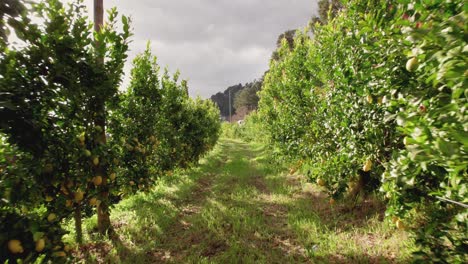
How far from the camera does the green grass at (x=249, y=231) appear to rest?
3.66 m

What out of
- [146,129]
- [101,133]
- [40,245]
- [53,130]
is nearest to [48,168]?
[53,130]

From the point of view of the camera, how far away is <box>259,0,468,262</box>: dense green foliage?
3.77 ft

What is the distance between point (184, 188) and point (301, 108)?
178 inches

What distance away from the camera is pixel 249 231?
15.3 feet

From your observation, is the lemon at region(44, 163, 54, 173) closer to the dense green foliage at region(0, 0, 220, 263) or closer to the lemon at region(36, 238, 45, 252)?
the dense green foliage at region(0, 0, 220, 263)

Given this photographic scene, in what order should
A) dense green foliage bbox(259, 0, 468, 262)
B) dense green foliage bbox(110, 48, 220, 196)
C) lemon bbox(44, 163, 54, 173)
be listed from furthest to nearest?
dense green foliage bbox(110, 48, 220, 196)
lemon bbox(44, 163, 54, 173)
dense green foliage bbox(259, 0, 468, 262)

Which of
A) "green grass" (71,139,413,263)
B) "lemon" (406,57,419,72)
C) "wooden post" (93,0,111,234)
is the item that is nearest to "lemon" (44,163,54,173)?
"wooden post" (93,0,111,234)

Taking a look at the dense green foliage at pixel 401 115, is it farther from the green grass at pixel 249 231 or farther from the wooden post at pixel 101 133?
the wooden post at pixel 101 133

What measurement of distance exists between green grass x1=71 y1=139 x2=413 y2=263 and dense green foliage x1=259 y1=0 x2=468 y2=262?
1.88 feet

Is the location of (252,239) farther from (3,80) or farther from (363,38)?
(3,80)

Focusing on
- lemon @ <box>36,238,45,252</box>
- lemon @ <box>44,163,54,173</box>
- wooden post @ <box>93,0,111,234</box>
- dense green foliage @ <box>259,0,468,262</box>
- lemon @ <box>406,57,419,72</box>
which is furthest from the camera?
wooden post @ <box>93,0,111,234</box>

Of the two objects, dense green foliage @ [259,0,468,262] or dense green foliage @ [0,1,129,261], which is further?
dense green foliage @ [0,1,129,261]

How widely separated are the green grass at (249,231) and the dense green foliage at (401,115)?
57 centimetres

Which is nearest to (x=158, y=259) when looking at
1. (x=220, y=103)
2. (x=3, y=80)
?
(x=3, y=80)
